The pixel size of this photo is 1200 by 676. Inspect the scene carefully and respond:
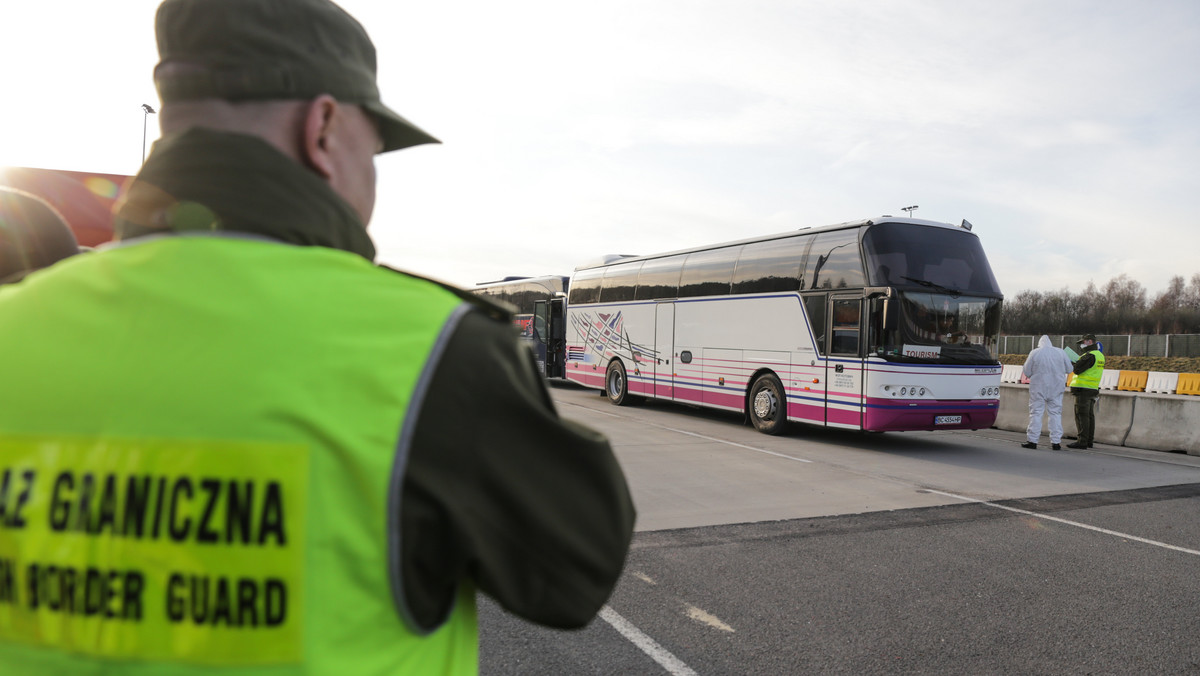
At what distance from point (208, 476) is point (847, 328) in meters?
12.0

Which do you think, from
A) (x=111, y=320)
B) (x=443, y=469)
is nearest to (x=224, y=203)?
(x=111, y=320)

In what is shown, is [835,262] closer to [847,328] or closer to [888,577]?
[847,328]

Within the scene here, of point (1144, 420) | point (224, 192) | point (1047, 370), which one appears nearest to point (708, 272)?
point (1047, 370)

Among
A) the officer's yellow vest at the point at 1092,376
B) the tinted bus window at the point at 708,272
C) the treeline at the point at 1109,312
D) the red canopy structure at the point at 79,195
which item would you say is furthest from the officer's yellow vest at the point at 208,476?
the treeline at the point at 1109,312

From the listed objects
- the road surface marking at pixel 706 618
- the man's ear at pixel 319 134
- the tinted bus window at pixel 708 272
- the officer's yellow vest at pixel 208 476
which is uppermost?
the tinted bus window at pixel 708 272

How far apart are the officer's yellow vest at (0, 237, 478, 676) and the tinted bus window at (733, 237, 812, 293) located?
12678 millimetres

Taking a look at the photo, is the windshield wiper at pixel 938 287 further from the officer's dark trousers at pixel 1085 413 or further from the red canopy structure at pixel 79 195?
the red canopy structure at pixel 79 195

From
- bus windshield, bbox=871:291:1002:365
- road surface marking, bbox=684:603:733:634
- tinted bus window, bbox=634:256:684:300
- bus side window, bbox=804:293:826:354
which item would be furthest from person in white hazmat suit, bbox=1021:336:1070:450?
road surface marking, bbox=684:603:733:634

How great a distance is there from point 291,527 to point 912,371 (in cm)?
1175

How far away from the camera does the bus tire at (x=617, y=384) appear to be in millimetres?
18594

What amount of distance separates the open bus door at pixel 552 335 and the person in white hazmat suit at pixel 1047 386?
1297cm

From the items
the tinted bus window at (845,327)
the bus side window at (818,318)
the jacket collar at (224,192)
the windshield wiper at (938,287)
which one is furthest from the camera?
the bus side window at (818,318)

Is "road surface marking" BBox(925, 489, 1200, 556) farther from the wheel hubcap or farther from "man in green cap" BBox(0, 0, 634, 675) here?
"man in green cap" BBox(0, 0, 634, 675)

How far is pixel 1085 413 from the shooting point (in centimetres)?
1331
